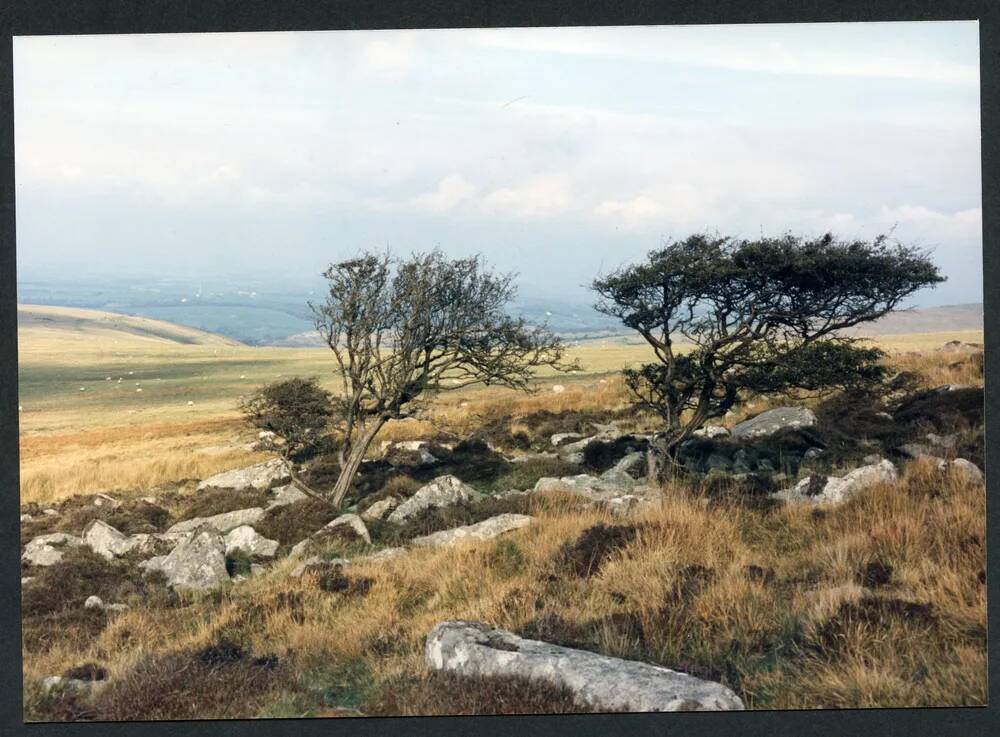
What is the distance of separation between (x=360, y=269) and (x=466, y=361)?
181 centimetres

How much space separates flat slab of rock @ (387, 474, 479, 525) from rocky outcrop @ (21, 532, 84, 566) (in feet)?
12.7

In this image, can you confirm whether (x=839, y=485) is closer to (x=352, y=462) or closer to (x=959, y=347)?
(x=352, y=462)

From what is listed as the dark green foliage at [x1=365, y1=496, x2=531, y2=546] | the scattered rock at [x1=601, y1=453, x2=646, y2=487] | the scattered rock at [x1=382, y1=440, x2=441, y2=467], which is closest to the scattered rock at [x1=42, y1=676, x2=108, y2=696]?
the dark green foliage at [x1=365, y1=496, x2=531, y2=546]

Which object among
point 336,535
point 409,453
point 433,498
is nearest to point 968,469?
point 433,498

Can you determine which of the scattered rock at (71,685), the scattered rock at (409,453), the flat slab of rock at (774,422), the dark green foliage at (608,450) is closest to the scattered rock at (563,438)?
the dark green foliage at (608,450)

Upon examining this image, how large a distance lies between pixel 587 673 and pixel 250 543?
504 centimetres

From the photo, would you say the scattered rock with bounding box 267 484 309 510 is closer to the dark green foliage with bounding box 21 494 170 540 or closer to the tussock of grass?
the dark green foliage with bounding box 21 494 170 540

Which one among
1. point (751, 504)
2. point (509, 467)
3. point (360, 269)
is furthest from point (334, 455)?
point (751, 504)

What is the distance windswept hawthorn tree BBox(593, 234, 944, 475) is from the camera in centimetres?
934

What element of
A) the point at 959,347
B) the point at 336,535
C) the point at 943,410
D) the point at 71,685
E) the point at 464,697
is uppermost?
the point at 959,347

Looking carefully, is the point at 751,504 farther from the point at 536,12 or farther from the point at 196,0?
the point at 196,0

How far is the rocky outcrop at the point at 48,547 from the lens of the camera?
9.32 m

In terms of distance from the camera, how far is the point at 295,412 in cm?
1113

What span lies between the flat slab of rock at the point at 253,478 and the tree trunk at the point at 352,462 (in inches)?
70.4
